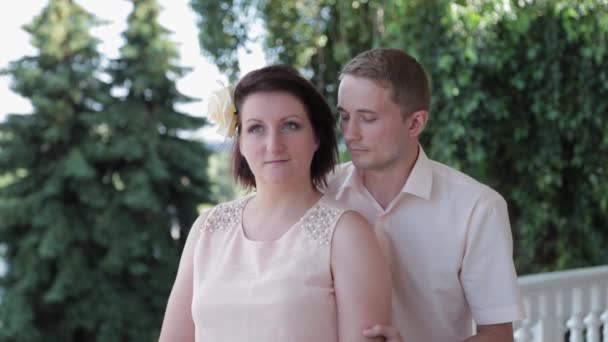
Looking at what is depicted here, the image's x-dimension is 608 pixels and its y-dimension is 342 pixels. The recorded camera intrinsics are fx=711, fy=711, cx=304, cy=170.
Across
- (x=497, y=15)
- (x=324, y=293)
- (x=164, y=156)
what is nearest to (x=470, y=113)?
(x=497, y=15)

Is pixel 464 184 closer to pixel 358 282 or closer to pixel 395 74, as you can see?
pixel 395 74

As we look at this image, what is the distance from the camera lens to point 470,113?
4.09 meters

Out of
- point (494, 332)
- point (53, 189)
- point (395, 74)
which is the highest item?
point (395, 74)

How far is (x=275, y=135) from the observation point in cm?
147

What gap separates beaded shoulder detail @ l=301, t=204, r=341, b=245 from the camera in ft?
4.80

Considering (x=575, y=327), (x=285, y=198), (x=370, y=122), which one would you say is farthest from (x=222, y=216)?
(x=575, y=327)

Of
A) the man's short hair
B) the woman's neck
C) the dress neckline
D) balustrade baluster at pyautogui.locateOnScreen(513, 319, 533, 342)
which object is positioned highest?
the man's short hair

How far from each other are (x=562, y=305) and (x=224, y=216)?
5.87 ft

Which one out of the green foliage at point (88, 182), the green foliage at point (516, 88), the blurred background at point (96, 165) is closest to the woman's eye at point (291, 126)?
the green foliage at point (516, 88)

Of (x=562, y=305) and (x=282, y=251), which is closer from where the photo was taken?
(x=282, y=251)

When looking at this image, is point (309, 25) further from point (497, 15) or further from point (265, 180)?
point (265, 180)

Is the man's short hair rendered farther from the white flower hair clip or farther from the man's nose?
the white flower hair clip

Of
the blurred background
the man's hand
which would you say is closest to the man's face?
the man's hand

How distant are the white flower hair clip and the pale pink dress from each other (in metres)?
0.24
